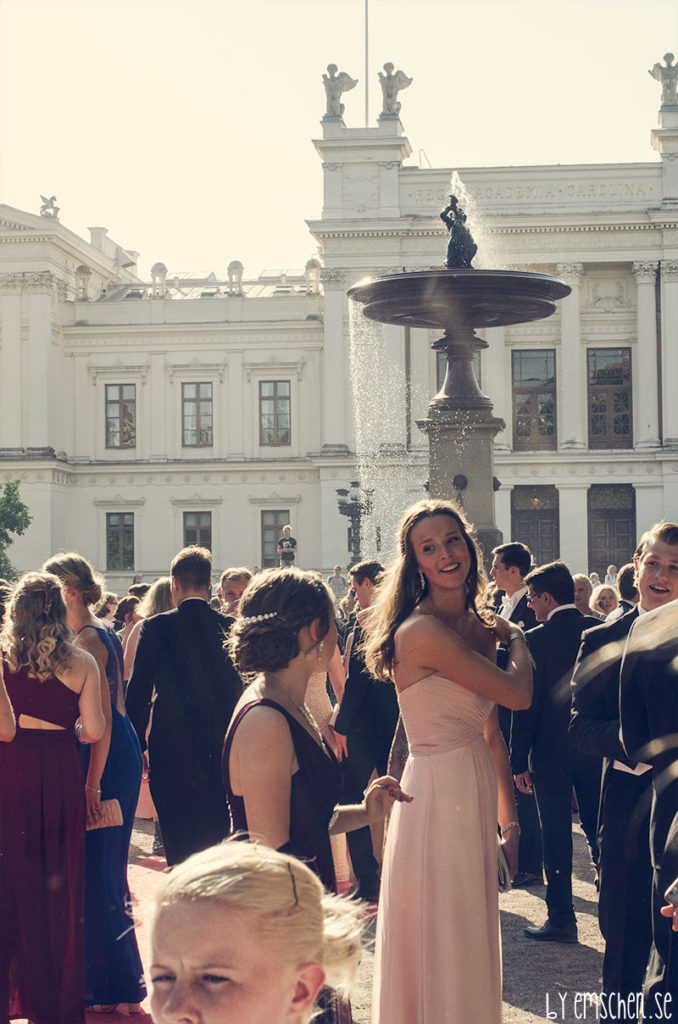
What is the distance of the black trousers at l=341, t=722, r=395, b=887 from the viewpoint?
27.1ft

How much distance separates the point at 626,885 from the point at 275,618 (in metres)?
2.14

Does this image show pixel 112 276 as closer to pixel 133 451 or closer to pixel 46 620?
pixel 133 451

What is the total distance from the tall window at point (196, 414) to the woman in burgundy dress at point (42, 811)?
4358cm

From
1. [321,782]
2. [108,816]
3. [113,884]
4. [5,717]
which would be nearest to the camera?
[321,782]

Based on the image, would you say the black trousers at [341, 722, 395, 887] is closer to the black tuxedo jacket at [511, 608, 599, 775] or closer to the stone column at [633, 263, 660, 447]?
the black tuxedo jacket at [511, 608, 599, 775]

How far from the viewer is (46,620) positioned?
18.1 ft

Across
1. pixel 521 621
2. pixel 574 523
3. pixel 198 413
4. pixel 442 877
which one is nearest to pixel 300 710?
pixel 442 877

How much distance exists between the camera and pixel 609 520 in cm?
4594

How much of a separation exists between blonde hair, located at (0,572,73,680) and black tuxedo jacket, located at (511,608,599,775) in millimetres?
3104

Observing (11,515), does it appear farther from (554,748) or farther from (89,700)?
(89,700)

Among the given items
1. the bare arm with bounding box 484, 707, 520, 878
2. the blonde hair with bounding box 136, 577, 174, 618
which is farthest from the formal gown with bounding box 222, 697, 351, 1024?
the blonde hair with bounding box 136, 577, 174, 618

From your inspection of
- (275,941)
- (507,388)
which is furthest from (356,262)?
(275,941)

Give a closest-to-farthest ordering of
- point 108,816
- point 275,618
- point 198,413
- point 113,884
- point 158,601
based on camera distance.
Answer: point 275,618, point 108,816, point 113,884, point 158,601, point 198,413

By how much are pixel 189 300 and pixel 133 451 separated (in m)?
6.12
